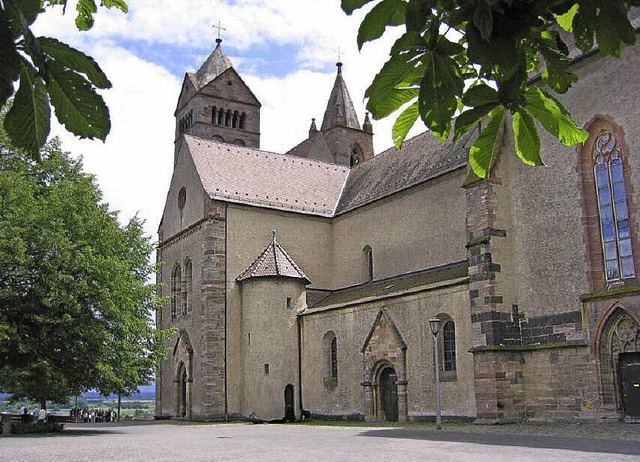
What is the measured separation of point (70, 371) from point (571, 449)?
18472 mm

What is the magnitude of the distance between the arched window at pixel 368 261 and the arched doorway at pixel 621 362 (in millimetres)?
16266

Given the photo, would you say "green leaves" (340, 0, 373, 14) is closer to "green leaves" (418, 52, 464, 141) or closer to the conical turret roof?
"green leaves" (418, 52, 464, 141)

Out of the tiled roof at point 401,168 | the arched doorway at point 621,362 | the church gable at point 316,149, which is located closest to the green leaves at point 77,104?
the arched doorway at point 621,362

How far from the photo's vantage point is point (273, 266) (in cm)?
3556

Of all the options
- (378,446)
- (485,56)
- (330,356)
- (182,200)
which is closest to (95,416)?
(182,200)

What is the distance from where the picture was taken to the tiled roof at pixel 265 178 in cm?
3778

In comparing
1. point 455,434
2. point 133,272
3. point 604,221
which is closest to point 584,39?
point 455,434

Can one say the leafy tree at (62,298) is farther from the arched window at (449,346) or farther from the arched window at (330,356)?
the arched window at (449,346)

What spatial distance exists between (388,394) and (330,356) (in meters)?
4.71

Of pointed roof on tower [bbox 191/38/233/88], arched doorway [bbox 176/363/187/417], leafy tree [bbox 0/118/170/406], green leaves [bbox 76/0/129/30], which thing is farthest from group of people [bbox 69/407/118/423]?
green leaves [bbox 76/0/129/30]

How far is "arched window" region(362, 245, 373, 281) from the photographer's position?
37.1 metres

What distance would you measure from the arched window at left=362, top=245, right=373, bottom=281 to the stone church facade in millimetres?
120

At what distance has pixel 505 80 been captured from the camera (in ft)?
8.33

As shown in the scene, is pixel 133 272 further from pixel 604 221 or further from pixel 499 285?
pixel 604 221
